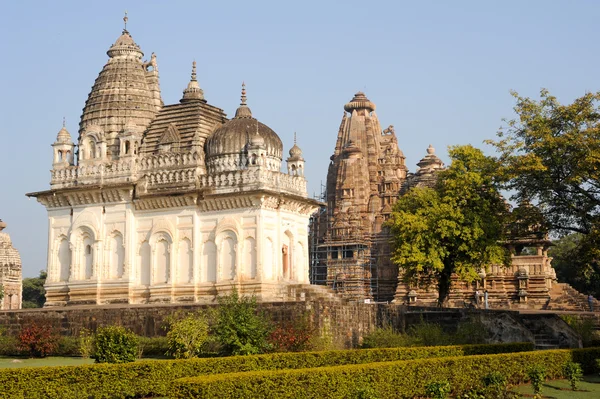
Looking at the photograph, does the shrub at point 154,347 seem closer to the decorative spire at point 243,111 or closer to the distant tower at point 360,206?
the decorative spire at point 243,111

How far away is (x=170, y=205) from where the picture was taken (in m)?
36.4

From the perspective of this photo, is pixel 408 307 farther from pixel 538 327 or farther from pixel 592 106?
pixel 592 106

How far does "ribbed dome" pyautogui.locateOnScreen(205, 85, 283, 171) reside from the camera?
35.6 metres

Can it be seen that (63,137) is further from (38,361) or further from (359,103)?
(359,103)

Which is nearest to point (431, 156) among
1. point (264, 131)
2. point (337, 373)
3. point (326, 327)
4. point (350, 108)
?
point (350, 108)

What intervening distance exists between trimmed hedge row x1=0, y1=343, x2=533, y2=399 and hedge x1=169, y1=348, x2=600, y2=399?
119cm

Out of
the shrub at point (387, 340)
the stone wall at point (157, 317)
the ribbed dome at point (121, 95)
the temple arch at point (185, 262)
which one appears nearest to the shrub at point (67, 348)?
the stone wall at point (157, 317)

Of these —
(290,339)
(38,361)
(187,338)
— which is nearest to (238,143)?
(290,339)

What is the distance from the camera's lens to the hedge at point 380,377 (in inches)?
717

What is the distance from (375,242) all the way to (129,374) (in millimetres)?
49156

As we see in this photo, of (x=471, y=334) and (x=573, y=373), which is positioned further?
(x=471, y=334)

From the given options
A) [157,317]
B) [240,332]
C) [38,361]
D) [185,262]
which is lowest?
[38,361]

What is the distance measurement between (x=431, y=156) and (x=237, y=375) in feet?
160

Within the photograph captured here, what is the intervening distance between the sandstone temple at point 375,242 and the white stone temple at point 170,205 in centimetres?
2043
